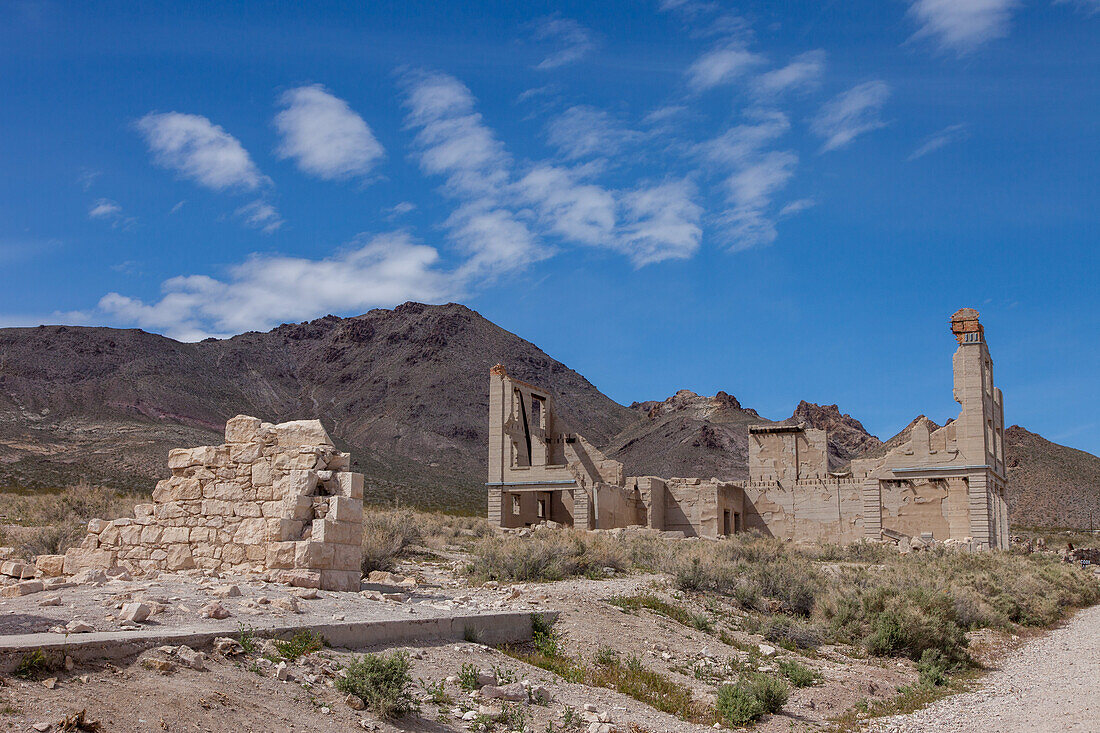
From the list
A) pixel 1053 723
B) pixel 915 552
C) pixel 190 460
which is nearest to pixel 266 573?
pixel 190 460

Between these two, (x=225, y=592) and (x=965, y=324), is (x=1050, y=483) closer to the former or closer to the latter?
(x=965, y=324)

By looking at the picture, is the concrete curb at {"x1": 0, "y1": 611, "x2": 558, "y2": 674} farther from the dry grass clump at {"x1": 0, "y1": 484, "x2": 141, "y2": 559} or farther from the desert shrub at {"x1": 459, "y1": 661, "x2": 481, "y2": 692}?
the dry grass clump at {"x1": 0, "y1": 484, "x2": 141, "y2": 559}

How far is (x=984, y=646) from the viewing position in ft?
55.6

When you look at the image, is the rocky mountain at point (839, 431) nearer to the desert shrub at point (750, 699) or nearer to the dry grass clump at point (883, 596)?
the dry grass clump at point (883, 596)

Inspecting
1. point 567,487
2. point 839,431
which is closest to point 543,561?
point 567,487

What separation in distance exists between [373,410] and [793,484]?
79.8 metres

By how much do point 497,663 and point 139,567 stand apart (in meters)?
6.89

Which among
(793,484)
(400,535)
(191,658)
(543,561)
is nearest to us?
(191,658)

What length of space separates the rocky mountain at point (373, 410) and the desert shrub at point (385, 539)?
25.1m

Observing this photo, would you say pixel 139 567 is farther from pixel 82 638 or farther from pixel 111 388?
pixel 111 388

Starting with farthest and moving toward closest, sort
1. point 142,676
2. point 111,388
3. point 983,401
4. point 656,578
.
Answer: point 111,388 < point 983,401 < point 656,578 < point 142,676

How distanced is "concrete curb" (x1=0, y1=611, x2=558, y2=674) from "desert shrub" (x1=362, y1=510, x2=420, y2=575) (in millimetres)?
5016

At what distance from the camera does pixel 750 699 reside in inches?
422

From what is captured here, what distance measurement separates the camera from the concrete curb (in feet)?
23.4
